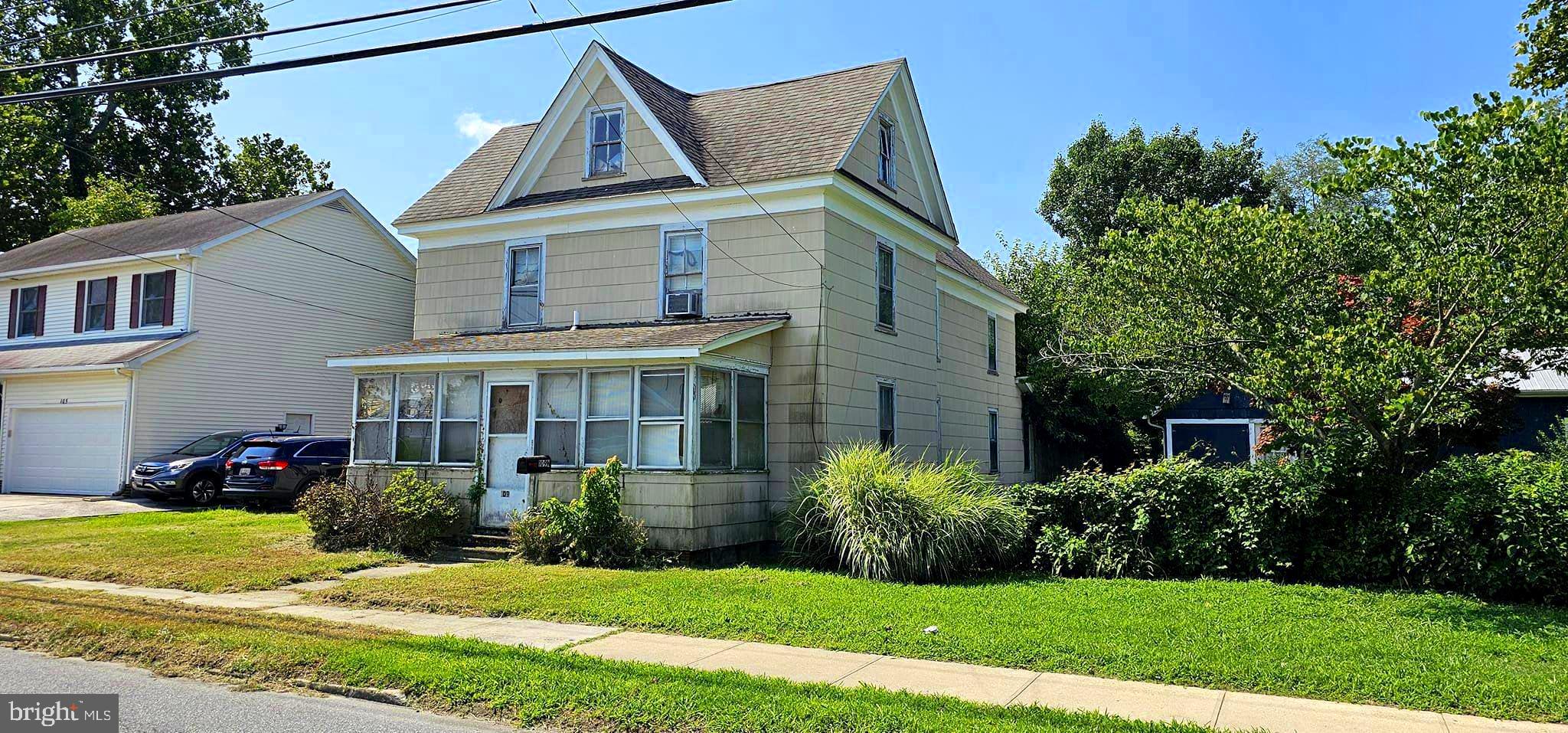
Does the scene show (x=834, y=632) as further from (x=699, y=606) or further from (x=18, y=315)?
(x=18, y=315)

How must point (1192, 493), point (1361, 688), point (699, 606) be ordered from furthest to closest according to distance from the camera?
point (1192, 493) → point (699, 606) → point (1361, 688)

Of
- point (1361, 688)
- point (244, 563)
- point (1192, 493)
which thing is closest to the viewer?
point (1361, 688)

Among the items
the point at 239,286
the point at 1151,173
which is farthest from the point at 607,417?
the point at 1151,173

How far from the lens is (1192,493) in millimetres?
11523

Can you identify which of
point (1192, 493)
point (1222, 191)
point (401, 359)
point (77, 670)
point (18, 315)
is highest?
point (1222, 191)

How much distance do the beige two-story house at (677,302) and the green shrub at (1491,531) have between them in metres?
7.41

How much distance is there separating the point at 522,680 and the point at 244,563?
753 centimetres

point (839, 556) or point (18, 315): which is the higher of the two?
point (18, 315)

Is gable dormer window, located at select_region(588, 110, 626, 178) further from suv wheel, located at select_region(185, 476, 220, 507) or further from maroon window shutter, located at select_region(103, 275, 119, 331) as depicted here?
maroon window shutter, located at select_region(103, 275, 119, 331)

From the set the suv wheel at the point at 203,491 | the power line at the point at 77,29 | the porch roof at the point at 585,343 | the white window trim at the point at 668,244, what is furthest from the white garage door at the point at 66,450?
the white window trim at the point at 668,244

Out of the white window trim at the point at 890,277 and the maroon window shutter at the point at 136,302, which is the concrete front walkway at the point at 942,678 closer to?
the white window trim at the point at 890,277

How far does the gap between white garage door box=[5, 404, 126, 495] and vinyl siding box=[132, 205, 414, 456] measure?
1124 millimetres

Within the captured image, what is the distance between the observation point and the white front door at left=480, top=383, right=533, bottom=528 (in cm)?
1452

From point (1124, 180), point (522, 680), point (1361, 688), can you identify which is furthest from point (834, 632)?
point (1124, 180)
